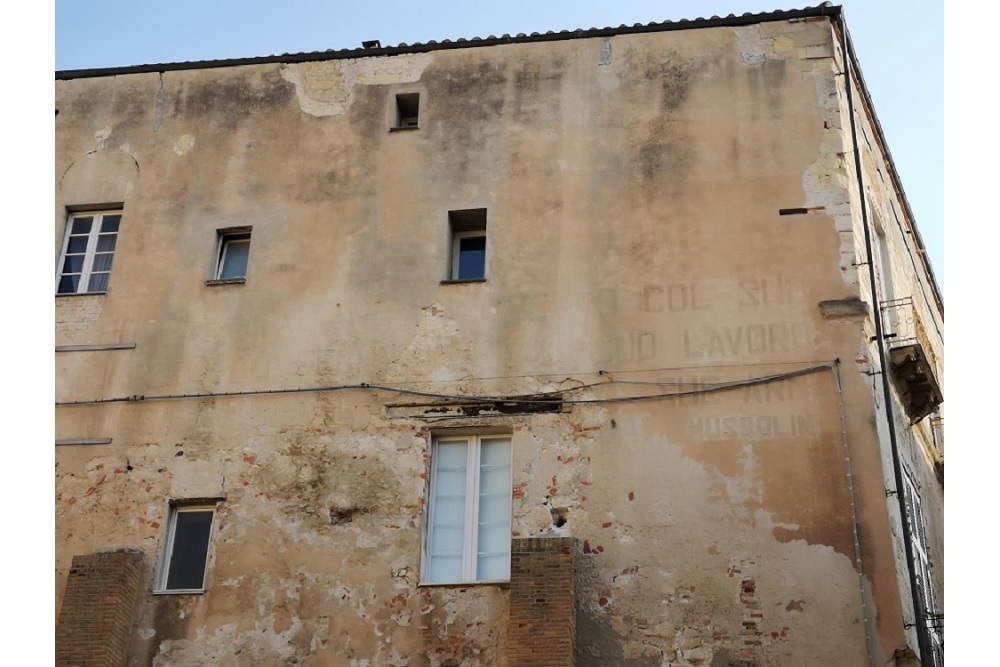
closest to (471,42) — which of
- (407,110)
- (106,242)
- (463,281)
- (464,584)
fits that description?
(407,110)

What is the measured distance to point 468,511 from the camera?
47.3ft

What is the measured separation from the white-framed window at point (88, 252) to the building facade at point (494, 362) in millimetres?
48

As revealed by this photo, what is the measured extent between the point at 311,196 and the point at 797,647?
27.6 feet

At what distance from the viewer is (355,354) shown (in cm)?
1553

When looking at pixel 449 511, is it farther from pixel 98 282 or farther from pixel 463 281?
pixel 98 282

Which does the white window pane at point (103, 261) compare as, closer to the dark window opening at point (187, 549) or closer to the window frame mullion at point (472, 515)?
the dark window opening at point (187, 549)

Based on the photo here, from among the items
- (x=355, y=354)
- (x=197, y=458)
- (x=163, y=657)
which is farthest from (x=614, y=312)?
(x=163, y=657)

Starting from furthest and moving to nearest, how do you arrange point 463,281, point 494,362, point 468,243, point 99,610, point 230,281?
1. point 468,243
2. point 230,281
3. point 463,281
4. point 494,362
5. point 99,610

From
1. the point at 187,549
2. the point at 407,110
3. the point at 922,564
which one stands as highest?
the point at 407,110

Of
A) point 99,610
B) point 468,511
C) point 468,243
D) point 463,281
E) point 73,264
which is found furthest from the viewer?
point 73,264

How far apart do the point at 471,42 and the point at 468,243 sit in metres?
2.99

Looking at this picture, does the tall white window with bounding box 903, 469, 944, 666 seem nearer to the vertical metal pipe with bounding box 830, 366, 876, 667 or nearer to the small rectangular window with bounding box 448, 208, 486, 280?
the vertical metal pipe with bounding box 830, 366, 876, 667

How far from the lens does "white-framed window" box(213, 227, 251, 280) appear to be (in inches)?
656

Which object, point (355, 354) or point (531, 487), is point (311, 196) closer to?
point (355, 354)
